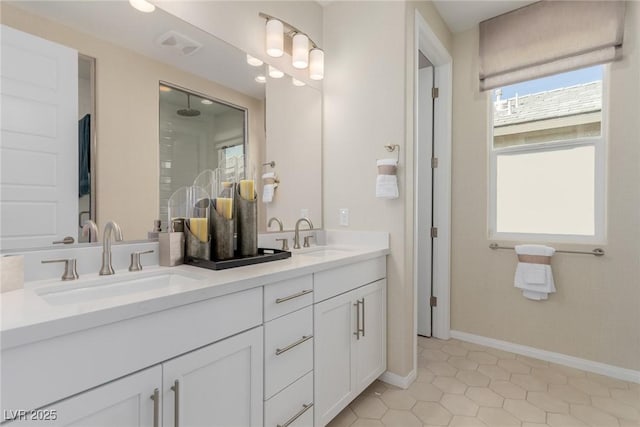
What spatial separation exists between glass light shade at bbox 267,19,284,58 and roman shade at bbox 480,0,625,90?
68.4 inches

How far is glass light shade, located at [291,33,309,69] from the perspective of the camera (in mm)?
2105

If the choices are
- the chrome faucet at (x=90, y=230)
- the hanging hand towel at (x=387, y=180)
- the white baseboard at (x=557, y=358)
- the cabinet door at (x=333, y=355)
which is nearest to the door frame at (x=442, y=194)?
the white baseboard at (x=557, y=358)

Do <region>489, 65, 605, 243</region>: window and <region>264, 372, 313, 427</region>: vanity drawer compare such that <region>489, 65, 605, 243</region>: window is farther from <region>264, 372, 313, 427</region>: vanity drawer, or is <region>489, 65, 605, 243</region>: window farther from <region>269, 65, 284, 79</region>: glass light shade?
<region>264, 372, 313, 427</region>: vanity drawer

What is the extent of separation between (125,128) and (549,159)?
111 inches

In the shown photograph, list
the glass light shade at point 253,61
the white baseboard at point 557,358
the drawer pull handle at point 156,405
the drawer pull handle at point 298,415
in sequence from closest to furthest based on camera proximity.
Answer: the drawer pull handle at point 156,405 < the drawer pull handle at point 298,415 < the glass light shade at point 253,61 < the white baseboard at point 557,358

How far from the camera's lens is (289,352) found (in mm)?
1333

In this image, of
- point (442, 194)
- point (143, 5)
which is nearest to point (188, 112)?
point (143, 5)

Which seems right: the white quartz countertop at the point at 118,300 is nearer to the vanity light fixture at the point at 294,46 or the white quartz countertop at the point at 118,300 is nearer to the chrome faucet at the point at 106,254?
the chrome faucet at the point at 106,254

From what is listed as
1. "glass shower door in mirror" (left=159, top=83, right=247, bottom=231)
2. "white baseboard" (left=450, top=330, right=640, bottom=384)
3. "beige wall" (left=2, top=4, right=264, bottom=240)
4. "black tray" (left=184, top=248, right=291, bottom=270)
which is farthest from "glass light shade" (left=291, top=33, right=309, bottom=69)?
"white baseboard" (left=450, top=330, right=640, bottom=384)

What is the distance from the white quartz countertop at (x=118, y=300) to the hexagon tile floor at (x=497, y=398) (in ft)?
3.24

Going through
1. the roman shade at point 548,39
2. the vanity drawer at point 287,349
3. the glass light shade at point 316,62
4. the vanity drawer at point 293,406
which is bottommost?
the vanity drawer at point 293,406

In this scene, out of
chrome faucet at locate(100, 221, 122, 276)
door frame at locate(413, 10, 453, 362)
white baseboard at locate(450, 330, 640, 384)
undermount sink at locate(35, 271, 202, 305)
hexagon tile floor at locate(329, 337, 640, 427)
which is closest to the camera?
undermount sink at locate(35, 271, 202, 305)

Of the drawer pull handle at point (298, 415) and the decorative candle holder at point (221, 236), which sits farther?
the decorative candle holder at point (221, 236)

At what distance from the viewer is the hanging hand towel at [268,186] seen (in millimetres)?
2065
